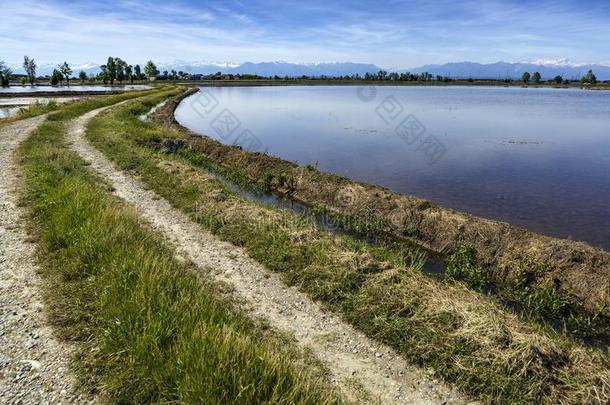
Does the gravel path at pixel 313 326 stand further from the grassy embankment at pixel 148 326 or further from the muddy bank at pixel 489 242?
the muddy bank at pixel 489 242

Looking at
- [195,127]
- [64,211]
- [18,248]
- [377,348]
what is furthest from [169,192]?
[195,127]

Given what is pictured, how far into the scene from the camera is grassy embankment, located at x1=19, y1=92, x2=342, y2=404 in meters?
6.09

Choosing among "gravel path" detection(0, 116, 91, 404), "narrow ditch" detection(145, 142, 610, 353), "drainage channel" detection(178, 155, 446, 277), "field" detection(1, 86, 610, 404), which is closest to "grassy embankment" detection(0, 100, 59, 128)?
"narrow ditch" detection(145, 142, 610, 353)

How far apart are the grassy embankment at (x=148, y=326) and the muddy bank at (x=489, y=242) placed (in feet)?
28.3

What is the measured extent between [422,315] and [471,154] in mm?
27285

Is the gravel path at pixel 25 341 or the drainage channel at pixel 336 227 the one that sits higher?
the gravel path at pixel 25 341

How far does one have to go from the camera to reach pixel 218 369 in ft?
19.7

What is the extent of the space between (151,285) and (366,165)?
23627 mm

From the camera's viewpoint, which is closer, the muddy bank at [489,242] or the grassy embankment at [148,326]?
the grassy embankment at [148,326]

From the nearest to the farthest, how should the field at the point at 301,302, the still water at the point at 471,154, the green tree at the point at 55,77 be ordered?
1. the field at the point at 301,302
2. the still water at the point at 471,154
3. the green tree at the point at 55,77

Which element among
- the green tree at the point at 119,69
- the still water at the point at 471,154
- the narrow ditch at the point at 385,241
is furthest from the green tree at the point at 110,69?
the narrow ditch at the point at 385,241

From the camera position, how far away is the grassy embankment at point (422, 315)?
7570mm

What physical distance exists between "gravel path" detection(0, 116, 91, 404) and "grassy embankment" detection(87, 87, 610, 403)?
6.03 meters

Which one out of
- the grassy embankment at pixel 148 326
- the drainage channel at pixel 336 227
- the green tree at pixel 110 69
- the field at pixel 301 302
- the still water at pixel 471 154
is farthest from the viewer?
the green tree at pixel 110 69
